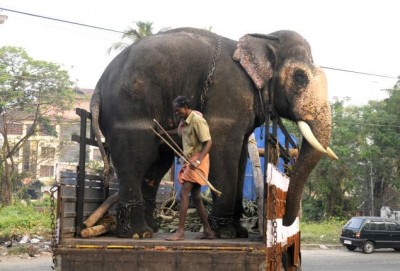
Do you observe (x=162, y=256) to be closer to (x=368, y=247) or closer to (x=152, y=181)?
(x=152, y=181)

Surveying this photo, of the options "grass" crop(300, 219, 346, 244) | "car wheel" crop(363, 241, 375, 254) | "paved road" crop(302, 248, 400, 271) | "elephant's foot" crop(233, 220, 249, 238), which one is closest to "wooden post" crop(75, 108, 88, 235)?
"elephant's foot" crop(233, 220, 249, 238)

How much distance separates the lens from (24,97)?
89.3 feet

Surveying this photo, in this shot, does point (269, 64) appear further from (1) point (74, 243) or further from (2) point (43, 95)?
(2) point (43, 95)

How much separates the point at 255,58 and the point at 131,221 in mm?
1894

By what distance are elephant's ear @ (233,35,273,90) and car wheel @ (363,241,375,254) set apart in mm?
16706

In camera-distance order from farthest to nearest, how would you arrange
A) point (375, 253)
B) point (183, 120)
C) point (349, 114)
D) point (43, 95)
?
point (349, 114)
point (43, 95)
point (375, 253)
point (183, 120)

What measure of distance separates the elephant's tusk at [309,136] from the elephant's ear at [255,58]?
522 mm

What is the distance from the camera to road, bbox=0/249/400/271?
45.6 ft

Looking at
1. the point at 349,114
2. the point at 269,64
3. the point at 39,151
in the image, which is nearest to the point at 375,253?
the point at 349,114

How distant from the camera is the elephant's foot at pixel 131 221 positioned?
16.2 feet

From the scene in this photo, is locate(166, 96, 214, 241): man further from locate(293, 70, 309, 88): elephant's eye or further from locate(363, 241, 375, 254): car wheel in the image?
locate(363, 241, 375, 254): car wheel

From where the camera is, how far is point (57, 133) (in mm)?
31016

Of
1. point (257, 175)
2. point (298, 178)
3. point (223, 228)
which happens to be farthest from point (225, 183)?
point (257, 175)

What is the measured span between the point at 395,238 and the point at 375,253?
40.9 inches
